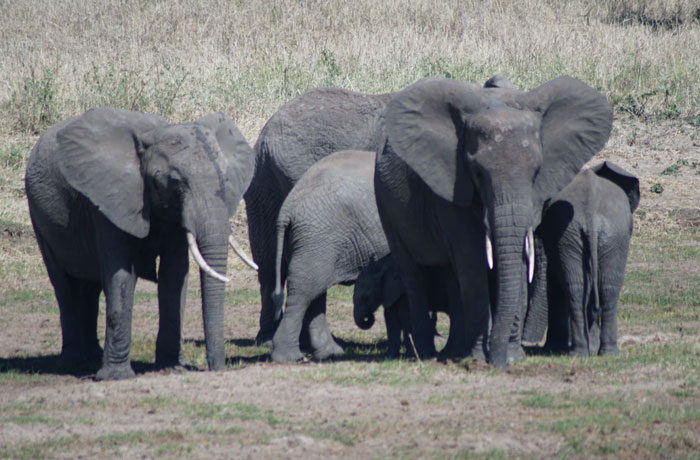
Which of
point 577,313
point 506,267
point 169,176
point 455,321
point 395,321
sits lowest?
point 395,321

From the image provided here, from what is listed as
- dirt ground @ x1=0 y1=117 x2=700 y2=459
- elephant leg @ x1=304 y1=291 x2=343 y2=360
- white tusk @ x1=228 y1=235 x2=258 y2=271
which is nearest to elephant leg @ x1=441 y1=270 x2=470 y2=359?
dirt ground @ x1=0 y1=117 x2=700 y2=459

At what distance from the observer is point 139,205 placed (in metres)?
8.30

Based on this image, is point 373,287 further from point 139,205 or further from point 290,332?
point 139,205

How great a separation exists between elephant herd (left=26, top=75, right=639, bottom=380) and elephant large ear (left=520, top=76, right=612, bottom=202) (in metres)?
0.01

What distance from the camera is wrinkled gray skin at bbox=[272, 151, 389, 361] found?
9.78 meters

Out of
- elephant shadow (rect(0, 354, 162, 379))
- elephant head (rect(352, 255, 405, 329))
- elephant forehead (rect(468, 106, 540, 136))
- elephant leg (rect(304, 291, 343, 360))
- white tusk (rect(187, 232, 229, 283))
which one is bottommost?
elephant shadow (rect(0, 354, 162, 379))

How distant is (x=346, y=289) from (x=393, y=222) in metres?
4.99

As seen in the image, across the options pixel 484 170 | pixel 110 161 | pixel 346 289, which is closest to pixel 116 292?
pixel 110 161

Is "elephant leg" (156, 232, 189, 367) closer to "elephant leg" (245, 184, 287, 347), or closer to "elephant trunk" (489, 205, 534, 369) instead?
"elephant leg" (245, 184, 287, 347)

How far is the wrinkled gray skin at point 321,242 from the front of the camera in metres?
9.78

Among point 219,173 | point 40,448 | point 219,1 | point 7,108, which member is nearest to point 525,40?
point 219,1

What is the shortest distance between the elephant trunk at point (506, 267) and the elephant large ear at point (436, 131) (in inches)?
20.8

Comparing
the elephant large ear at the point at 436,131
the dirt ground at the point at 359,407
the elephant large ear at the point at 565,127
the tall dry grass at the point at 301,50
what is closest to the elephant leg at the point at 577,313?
the dirt ground at the point at 359,407

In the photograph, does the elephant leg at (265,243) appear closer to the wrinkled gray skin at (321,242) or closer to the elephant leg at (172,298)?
the wrinkled gray skin at (321,242)
